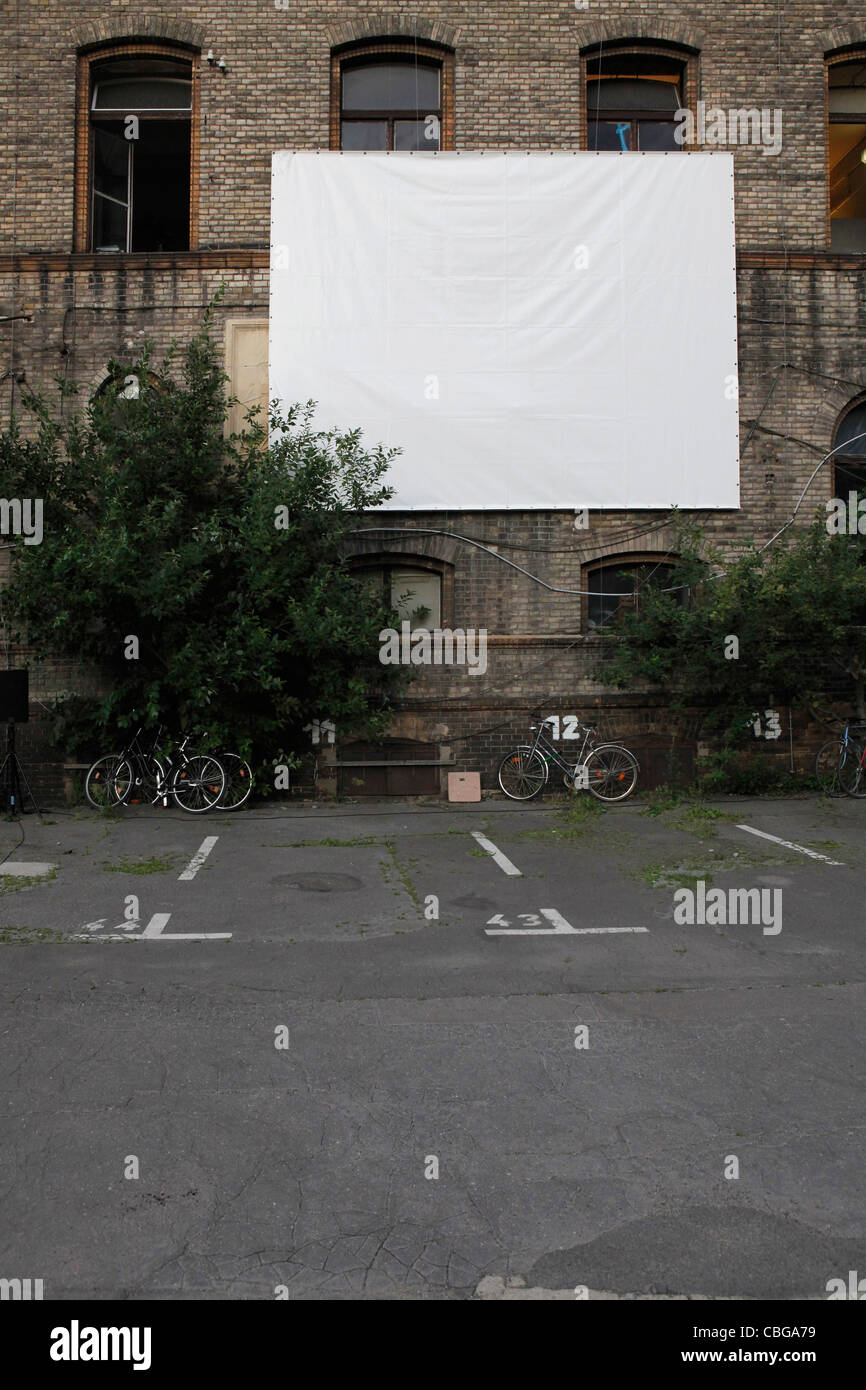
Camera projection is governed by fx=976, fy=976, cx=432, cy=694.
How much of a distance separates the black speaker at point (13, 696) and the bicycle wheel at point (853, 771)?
A: 1085 cm

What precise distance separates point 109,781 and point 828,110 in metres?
14.6

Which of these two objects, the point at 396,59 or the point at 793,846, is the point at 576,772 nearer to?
the point at 793,846

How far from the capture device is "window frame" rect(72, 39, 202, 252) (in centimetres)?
1445

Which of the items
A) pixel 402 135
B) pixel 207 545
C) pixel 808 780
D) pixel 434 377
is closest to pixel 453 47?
pixel 402 135

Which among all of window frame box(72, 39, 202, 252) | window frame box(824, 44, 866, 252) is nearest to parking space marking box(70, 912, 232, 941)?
window frame box(72, 39, 202, 252)

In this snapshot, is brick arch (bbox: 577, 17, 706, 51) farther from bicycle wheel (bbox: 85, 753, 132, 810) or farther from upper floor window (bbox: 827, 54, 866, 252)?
bicycle wheel (bbox: 85, 753, 132, 810)

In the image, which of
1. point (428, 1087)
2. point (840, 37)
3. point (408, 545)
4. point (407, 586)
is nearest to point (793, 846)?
point (407, 586)

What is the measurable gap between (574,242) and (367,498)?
4.98 metres

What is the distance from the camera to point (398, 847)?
408 inches

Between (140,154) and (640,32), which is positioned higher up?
(640,32)

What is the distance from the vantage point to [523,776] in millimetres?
13680

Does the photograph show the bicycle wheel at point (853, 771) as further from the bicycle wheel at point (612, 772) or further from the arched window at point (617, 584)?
the arched window at point (617, 584)

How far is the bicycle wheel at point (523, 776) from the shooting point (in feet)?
44.9

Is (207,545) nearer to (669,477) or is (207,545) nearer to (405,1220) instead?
(669,477)
